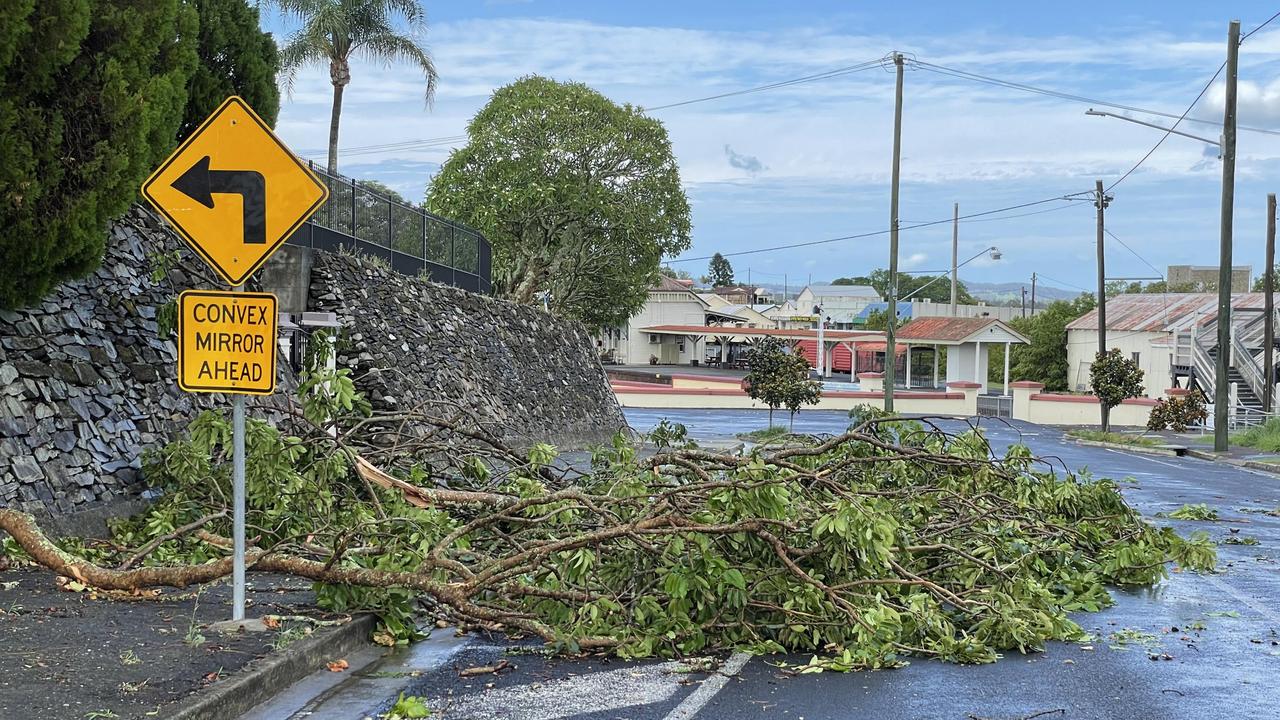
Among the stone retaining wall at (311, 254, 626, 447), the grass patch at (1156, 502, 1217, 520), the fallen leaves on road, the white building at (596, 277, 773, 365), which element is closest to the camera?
the fallen leaves on road

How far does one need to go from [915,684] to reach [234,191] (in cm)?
469

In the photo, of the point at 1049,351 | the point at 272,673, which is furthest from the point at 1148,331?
the point at 272,673

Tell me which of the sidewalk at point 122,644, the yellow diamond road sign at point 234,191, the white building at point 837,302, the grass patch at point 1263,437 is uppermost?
the white building at point 837,302

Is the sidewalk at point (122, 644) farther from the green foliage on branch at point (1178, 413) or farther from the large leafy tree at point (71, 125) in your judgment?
the green foliage on branch at point (1178, 413)

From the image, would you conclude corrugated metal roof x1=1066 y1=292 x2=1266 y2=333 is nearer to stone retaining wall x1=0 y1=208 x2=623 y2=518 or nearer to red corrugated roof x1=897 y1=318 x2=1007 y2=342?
red corrugated roof x1=897 y1=318 x2=1007 y2=342

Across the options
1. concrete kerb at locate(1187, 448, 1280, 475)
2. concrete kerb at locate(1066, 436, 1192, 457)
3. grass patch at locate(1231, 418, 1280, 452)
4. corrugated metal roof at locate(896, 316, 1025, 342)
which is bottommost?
concrete kerb at locate(1066, 436, 1192, 457)

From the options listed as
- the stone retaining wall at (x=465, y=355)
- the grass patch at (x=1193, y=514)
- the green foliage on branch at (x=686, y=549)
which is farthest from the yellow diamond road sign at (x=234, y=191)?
the grass patch at (x=1193, y=514)

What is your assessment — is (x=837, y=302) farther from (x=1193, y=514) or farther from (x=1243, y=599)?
(x=1243, y=599)

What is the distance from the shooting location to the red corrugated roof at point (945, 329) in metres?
62.1

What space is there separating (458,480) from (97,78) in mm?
4388

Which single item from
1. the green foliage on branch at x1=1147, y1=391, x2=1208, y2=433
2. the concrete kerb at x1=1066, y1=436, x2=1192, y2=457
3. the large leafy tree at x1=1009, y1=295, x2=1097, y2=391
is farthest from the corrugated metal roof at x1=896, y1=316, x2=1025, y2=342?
the concrete kerb at x1=1066, y1=436, x2=1192, y2=457

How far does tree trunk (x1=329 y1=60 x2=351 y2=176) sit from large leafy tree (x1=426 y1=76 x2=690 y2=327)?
7.55m

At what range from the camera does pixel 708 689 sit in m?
6.71

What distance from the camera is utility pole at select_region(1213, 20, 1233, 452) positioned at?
31.5 meters
